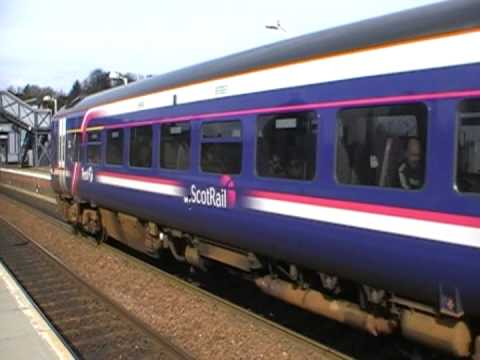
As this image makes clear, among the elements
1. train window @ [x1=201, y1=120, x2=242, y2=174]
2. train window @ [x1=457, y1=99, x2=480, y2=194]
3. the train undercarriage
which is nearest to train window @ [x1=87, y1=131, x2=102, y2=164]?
the train undercarriage

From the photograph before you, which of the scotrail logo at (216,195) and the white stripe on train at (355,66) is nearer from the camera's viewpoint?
the white stripe on train at (355,66)

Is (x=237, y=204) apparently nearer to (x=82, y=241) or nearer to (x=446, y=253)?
(x=446, y=253)

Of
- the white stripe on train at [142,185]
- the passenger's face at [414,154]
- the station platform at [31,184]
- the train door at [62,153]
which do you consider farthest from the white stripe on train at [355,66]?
the station platform at [31,184]

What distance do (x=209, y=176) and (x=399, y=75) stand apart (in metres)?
3.29

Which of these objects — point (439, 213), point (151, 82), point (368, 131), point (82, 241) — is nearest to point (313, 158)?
point (368, 131)

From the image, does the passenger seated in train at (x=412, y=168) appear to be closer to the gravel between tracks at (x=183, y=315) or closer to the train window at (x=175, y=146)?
the gravel between tracks at (x=183, y=315)

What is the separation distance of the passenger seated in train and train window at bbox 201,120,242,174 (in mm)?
2477

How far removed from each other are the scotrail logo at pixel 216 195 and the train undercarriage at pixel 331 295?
24.5 inches

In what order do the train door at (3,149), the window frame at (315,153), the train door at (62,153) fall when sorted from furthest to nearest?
A: 1. the train door at (3,149)
2. the train door at (62,153)
3. the window frame at (315,153)

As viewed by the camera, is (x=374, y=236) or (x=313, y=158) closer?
(x=374, y=236)

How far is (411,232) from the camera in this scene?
4785 mm

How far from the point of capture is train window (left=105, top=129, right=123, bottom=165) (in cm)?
1100

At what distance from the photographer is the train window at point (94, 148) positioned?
12305 mm

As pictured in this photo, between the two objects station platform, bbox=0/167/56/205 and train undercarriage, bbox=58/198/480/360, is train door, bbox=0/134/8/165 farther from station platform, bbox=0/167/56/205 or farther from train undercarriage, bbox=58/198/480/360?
train undercarriage, bbox=58/198/480/360
